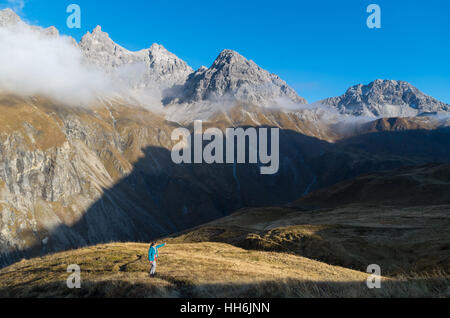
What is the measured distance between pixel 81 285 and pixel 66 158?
663 ft

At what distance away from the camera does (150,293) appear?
15211mm

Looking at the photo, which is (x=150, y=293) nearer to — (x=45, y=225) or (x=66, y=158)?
(x=45, y=225)

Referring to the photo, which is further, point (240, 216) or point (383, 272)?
point (240, 216)

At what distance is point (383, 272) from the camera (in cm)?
3011

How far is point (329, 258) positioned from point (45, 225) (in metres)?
163

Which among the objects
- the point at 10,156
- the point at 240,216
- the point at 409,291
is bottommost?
the point at 240,216

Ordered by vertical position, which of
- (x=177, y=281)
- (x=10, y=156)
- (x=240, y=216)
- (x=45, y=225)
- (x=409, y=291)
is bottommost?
(x=45, y=225)

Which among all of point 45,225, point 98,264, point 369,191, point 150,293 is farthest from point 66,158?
point 150,293

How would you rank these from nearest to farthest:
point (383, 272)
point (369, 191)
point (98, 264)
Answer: point (98, 264)
point (383, 272)
point (369, 191)

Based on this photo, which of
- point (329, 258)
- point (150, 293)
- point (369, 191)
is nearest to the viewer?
point (150, 293)
